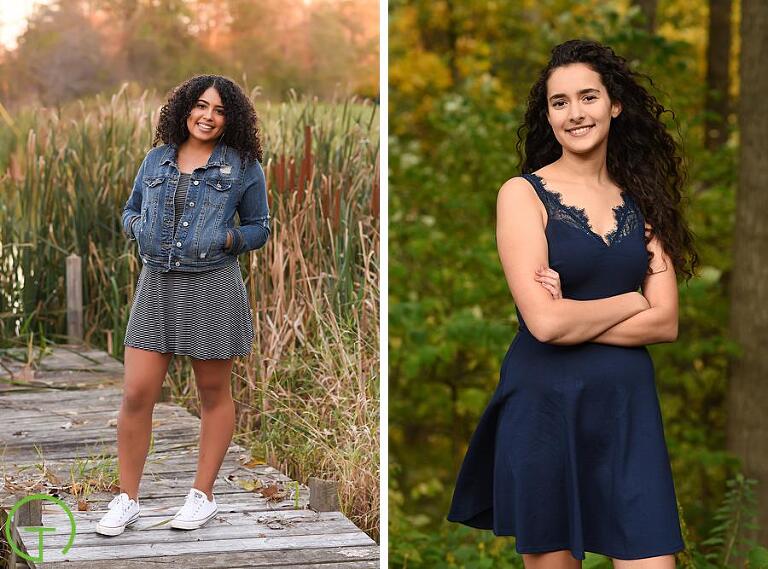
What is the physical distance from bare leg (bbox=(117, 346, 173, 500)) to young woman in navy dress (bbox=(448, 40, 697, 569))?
1088mm

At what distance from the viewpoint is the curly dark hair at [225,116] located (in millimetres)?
3111

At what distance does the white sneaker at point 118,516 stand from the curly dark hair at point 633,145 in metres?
1.47

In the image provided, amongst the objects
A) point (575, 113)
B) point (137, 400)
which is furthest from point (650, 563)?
point (137, 400)

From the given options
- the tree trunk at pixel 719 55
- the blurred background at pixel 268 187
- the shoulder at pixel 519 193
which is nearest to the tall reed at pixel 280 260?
the blurred background at pixel 268 187

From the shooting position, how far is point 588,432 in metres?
2.46

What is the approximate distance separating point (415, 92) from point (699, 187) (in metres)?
1.93

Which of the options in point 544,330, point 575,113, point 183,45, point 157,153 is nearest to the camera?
point 544,330

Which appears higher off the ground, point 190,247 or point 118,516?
point 190,247

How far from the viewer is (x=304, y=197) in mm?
3664

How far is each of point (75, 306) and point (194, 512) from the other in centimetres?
76

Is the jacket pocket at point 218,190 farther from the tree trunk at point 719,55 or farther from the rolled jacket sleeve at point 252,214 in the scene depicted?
the tree trunk at point 719,55

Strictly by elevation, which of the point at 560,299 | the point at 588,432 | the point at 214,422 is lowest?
the point at 214,422

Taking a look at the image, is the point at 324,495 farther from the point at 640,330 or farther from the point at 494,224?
the point at 494,224
